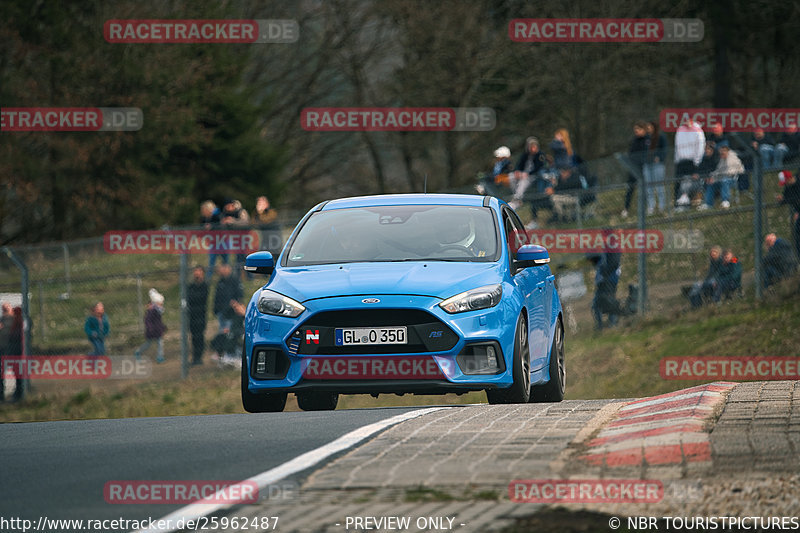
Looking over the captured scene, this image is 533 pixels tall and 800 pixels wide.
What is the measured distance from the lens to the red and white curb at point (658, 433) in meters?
6.88

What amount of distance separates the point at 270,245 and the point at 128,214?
66.5 feet

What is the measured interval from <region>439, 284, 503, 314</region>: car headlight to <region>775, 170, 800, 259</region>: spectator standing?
9546 millimetres

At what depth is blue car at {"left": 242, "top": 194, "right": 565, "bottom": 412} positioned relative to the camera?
9875mm

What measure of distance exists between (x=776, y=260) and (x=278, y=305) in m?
10.9

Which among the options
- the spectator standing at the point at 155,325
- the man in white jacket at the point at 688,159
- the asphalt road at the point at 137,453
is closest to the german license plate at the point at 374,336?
the asphalt road at the point at 137,453

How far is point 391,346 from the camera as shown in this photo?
9.88 m

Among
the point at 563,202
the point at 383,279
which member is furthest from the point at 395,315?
the point at 563,202

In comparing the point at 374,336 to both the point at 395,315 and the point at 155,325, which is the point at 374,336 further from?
the point at 155,325

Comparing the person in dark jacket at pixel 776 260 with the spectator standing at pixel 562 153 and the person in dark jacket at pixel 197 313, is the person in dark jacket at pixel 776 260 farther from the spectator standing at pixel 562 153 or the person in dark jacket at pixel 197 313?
the person in dark jacket at pixel 197 313

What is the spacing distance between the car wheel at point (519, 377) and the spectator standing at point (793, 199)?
357 inches

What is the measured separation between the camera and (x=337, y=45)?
49312 millimetres

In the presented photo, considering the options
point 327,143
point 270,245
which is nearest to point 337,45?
point 327,143

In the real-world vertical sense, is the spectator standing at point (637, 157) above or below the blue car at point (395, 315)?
above

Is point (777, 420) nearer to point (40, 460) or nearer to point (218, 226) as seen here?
point (40, 460)
